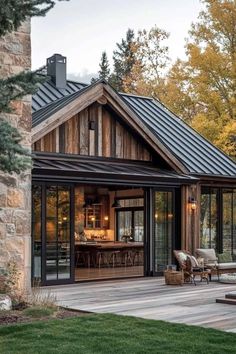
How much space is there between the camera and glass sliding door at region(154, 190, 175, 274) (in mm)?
16078

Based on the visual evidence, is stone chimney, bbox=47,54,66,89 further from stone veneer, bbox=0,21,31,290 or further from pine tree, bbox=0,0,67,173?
pine tree, bbox=0,0,67,173

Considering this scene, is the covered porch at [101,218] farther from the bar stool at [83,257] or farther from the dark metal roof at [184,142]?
the dark metal roof at [184,142]

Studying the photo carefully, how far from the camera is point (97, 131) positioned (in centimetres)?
1562

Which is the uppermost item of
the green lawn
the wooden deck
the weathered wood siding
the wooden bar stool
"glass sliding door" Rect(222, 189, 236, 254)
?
the weathered wood siding

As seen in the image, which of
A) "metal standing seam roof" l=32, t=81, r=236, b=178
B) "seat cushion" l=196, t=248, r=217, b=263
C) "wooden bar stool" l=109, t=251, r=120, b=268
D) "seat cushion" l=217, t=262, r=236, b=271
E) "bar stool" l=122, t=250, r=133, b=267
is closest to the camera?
"seat cushion" l=217, t=262, r=236, b=271

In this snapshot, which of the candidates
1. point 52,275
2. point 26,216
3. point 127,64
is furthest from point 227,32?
point 127,64

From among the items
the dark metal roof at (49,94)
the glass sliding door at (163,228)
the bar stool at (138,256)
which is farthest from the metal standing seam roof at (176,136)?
Answer: the bar stool at (138,256)

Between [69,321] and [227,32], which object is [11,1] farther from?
[227,32]

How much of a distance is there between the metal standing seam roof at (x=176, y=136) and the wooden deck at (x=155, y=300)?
4.01 meters

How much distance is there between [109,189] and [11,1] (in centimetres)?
1607

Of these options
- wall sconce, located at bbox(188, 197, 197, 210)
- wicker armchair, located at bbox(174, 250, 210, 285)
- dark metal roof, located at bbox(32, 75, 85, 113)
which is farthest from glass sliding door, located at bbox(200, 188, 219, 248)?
dark metal roof, located at bbox(32, 75, 85, 113)

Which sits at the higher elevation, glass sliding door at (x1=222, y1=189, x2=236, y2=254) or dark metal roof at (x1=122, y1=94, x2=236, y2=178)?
dark metal roof at (x1=122, y1=94, x2=236, y2=178)

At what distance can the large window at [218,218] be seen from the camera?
17312mm

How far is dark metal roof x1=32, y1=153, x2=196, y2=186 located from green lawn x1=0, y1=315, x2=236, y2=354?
5.38 m
